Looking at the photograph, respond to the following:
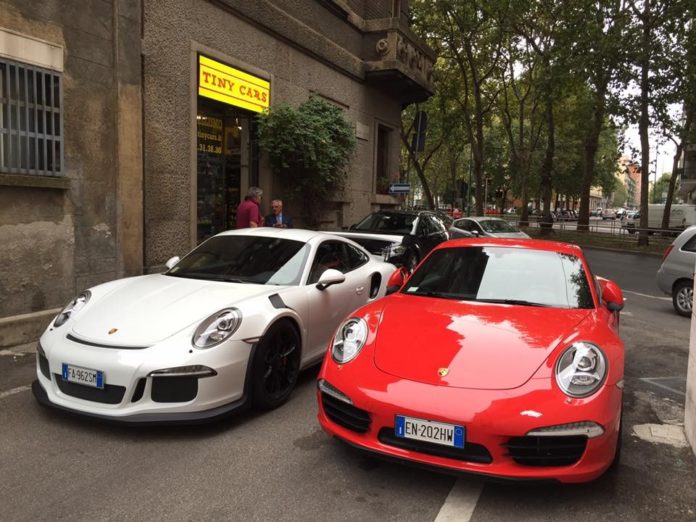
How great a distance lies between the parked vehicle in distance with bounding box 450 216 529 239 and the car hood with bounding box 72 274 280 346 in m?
11.9

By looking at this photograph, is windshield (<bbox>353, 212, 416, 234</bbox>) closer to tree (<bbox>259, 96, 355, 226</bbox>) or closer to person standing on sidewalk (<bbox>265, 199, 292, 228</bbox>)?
tree (<bbox>259, 96, 355, 226</bbox>)

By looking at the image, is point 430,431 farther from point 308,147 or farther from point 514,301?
point 308,147

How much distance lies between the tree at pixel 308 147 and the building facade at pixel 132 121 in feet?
1.24

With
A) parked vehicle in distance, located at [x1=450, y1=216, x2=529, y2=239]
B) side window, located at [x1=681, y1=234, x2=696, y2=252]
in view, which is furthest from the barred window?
parked vehicle in distance, located at [x1=450, y1=216, x2=529, y2=239]

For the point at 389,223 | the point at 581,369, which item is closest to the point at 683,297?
the point at 389,223

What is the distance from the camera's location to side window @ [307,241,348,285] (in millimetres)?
5098

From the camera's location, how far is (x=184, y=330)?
3.79 meters

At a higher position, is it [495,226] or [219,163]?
[219,163]

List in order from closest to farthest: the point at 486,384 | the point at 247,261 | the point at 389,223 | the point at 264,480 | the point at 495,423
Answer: the point at 495,423, the point at 486,384, the point at 264,480, the point at 247,261, the point at 389,223

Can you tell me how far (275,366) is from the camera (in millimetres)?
4285

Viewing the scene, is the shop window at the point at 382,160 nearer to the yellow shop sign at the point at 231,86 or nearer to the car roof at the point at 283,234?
the yellow shop sign at the point at 231,86

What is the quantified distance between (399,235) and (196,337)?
7.40 meters

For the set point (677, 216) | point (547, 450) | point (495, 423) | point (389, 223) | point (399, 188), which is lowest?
point (547, 450)

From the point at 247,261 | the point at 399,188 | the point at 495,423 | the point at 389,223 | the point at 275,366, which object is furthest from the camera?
the point at 399,188
